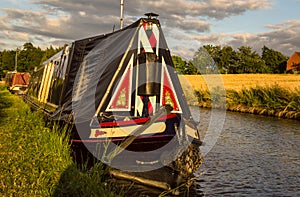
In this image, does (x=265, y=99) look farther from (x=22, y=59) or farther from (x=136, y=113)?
(x=22, y=59)

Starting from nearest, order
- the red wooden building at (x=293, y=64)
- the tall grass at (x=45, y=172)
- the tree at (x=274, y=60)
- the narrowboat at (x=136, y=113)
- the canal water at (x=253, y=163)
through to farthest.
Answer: the tall grass at (x=45, y=172), the narrowboat at (x=136, y=113), the canal water at (x=253, y=163), the red wooden building at (x=293, y=64), the tree at (x=274, y=60)

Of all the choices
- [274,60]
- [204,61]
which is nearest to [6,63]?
[274,60]

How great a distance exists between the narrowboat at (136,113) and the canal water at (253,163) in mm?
797

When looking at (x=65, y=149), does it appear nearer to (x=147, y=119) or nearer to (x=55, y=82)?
(x=147, y=119)

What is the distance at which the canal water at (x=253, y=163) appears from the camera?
766 centimetres

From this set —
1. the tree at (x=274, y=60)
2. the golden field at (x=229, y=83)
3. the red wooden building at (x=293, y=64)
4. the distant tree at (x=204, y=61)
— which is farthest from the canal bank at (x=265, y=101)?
the tree at (x=274, y=60)

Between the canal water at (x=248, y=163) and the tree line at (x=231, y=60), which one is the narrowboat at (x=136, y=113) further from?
the tree line at (x=231, y=60)

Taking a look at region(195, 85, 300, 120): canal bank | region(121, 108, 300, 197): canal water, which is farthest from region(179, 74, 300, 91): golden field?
region(121, 108, 300, 197): canal water

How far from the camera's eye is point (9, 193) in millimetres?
5344

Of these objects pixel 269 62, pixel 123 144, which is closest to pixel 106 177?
pixel 123 144

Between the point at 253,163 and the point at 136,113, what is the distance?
3.09m

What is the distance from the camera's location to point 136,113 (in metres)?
8.89

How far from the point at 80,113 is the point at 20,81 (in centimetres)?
3325

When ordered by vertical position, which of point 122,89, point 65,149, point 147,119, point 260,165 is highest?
point 122,89
